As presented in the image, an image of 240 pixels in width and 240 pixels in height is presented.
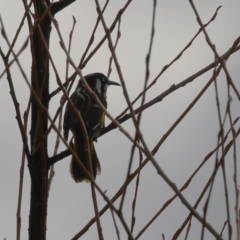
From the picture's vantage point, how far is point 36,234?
10.3 feet

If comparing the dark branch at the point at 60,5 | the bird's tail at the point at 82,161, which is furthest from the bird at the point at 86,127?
the dark branch at the point at 60,5

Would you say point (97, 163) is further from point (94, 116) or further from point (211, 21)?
point (211, 21)

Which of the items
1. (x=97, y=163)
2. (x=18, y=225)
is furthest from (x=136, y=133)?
(x=97, y=163)

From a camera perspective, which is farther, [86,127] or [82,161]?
[86,127]

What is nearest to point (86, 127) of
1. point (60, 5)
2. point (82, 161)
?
point (82, 161)

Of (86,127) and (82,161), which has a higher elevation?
(86,127)

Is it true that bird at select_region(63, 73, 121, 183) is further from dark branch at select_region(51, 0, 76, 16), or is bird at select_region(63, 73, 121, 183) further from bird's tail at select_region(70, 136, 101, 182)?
dark branch at select_region(51, 0, 76, 16)

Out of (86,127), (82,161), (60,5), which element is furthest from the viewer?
(86,127)

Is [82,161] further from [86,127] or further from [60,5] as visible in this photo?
[60,5]

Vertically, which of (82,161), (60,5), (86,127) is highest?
(86,127)

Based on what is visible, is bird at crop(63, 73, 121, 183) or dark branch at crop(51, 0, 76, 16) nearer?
dark branch at crop(51, 0, 76, 16)

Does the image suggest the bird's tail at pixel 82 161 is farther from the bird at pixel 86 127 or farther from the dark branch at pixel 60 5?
the dark branch at pixel 60 5

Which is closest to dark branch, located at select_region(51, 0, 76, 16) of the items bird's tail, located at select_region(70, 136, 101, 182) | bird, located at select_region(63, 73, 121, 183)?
bird, located at select_region(63, 73, 121, 183)

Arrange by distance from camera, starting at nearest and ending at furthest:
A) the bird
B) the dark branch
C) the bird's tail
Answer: the dark branch
the bird's tail
the bird
